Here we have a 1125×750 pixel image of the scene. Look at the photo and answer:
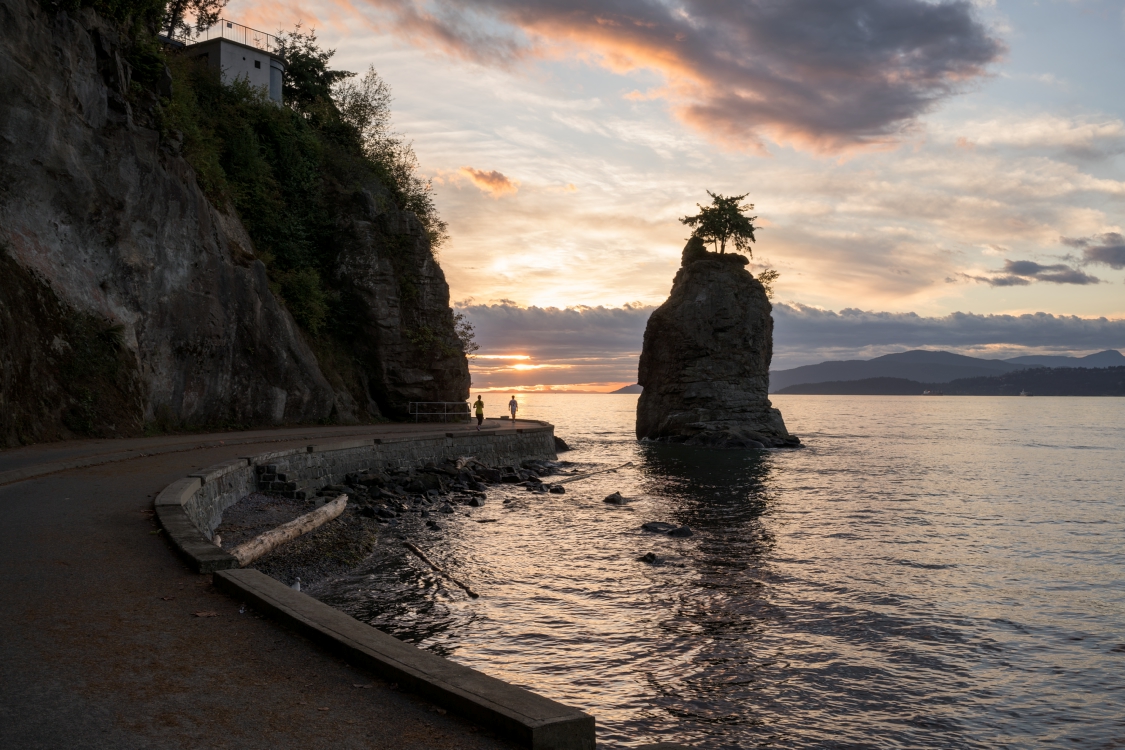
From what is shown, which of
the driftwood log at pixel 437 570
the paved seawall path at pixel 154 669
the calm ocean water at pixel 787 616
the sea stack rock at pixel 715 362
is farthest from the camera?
the sea stack rock at pixel 715 362

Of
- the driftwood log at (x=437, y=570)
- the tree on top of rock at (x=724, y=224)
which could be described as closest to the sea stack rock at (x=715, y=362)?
the tree on top of rock at (x=724, y=224)

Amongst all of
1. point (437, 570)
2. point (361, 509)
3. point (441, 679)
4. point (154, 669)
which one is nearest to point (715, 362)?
point (361, 509)

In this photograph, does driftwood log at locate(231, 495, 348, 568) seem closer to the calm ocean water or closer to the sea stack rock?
the calm ocean water

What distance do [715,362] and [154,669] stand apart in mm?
59745

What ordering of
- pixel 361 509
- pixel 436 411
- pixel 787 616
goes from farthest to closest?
pixel 436 411
pixel 361 509
pixel 787 616

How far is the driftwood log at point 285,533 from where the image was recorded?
14217 millimetres

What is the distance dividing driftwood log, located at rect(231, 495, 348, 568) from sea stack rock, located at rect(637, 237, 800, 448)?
143ft

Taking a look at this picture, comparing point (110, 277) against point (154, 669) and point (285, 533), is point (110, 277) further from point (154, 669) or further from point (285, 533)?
point (154, 669)

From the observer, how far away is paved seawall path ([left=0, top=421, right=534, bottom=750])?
5125 mm

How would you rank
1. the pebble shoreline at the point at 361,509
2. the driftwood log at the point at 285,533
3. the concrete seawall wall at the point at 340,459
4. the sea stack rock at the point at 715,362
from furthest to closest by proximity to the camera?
1. the sea stack rock at the point at 715,362
2. the concrete seawall wall at the point at 340,459
3. the pebble shoreline at the point at 361,509
4. the driftwood log at the point at 285,533

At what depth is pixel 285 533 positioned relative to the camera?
16.7 m

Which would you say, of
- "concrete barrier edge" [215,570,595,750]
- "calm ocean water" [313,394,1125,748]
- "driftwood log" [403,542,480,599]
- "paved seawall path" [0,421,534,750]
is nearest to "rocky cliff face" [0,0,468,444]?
"driftwood log" [403,542,480,599]

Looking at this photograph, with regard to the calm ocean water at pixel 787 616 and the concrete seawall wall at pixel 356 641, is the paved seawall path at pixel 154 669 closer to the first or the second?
the concrete seawall wall at pixel 356 641

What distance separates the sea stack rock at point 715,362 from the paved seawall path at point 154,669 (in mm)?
53629
